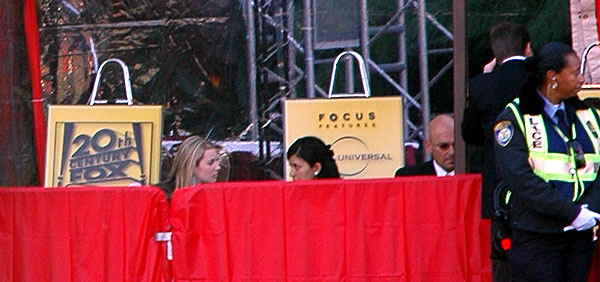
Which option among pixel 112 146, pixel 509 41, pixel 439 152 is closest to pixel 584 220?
pixel 509 41

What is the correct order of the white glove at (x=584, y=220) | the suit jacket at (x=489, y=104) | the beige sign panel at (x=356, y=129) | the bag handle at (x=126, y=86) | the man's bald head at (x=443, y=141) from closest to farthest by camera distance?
the white glove at (x=584, y=220), the suit jacket at (x=489, y=104), the man's bald head at (x=443, y=141), the beige sign panel at (x=356, y=129), the bag handle at (x=126, y=86)

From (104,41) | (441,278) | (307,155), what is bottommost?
(441,278)

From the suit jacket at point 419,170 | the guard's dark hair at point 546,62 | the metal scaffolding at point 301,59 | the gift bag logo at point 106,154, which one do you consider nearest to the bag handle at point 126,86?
the gift bag logo at point 106,154

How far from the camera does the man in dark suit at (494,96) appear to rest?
22.2ft

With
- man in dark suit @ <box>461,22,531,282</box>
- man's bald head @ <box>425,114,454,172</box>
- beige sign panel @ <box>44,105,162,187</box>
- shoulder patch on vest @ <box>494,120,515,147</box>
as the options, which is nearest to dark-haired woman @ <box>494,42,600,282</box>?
shoulder patch on vest @ <box>494,120,515,147</box>

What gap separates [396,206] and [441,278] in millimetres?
452

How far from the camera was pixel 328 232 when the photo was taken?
277 inches

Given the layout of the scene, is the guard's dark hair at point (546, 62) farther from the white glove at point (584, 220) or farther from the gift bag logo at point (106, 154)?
the gift bag logo at point (106, 154)

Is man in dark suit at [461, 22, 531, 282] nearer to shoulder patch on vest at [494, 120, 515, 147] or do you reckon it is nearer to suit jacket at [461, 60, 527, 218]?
suit jacket at [461, 60, 527, 218]

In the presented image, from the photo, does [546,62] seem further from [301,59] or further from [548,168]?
[301,59]

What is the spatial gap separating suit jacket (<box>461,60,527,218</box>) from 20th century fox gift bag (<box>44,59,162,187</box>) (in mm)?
2183

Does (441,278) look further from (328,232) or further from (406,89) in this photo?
(406,89)

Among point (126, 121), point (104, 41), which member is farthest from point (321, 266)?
point (104, 41)

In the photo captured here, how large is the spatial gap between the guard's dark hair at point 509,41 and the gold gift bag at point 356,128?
3.86ft
